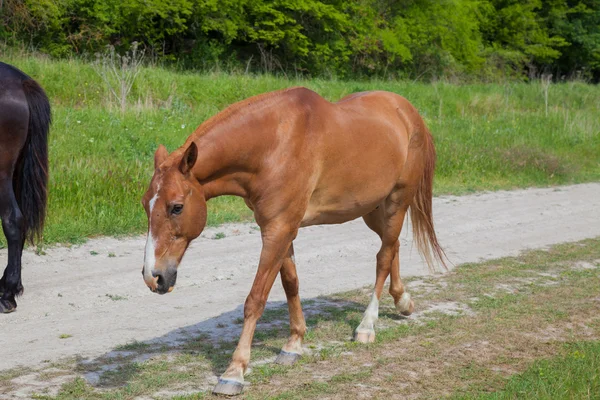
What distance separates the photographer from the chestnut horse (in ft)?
13.5

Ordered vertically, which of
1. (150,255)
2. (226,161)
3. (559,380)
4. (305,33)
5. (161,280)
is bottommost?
(305,33)

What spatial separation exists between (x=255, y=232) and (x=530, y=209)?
15.3 feet

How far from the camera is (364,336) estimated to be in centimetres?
530

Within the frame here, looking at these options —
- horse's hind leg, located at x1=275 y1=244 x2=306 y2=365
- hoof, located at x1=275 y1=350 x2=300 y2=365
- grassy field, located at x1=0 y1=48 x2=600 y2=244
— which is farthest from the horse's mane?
grassy field, located at x1=0 y1=48 x2=600 y2=244

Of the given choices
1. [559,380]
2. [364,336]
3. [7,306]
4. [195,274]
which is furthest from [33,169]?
[559,380]

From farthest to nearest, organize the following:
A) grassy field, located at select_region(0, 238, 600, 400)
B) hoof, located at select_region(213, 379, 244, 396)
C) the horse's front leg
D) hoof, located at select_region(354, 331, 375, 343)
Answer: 1. hoof, located at select_region(354, 331, 375, 343)
2. the horse's front leg
3. grassy field, located at select_region(0, 238, 600, 400)
4. hoof, located at select_region(213, 379, 244, 396)

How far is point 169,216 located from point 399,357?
6.13 feet

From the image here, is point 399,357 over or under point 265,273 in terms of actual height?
under

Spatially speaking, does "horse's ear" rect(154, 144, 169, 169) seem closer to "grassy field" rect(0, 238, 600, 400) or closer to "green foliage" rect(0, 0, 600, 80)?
"grassy field" rect(0, 238, 600, 400)

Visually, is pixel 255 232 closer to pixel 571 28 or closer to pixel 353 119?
pixel 353 119

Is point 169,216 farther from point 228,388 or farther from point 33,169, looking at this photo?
point 33,169

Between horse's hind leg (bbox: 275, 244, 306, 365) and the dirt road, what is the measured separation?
2.81ft

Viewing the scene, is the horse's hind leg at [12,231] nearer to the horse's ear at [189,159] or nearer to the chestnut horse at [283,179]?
the chestnut horse at [283,179]

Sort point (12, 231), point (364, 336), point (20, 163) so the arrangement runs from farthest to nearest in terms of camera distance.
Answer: point (20, 163)
point (12, 231)
point (364, 336)
